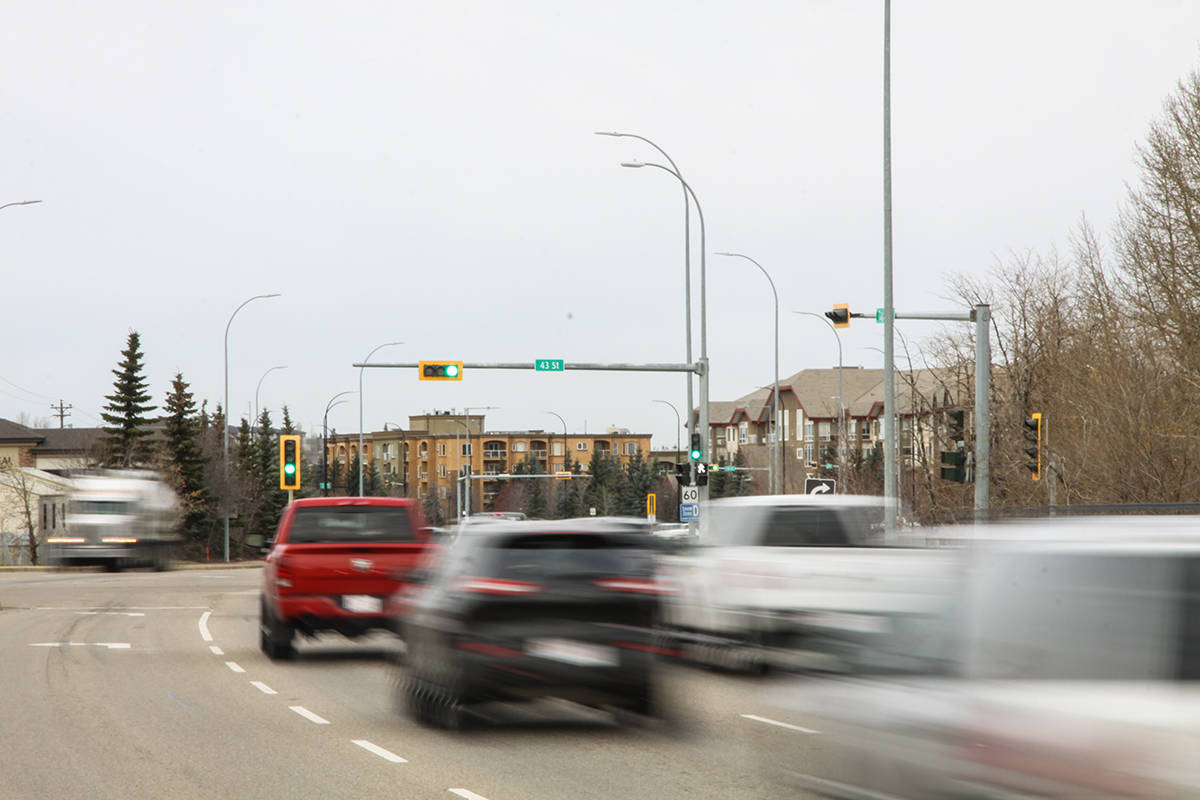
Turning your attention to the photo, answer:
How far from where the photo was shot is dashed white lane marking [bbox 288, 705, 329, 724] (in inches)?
469

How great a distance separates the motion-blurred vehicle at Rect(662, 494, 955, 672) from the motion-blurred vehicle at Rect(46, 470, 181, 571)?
37.8 metres

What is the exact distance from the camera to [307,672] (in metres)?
15.8

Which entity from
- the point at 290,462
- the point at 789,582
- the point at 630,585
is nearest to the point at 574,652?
the point at 630,585

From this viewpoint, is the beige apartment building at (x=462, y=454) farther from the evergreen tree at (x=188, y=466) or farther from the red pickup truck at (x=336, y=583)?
the red pickup truck at (x=336, y=583)

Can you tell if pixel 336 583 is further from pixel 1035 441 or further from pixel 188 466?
pixel 188 466

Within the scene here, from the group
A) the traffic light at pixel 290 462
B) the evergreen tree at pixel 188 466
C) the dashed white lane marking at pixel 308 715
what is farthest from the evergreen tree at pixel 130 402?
the dashed white lane marking at pixel 308 715

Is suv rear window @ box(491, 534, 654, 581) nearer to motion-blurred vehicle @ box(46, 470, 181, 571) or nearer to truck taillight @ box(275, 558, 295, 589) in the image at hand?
truck taillight @ box(275, 558, 295, 589)

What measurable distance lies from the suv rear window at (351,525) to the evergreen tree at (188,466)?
63803 millimetres

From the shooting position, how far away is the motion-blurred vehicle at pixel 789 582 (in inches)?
492

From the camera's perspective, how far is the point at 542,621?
426 inches

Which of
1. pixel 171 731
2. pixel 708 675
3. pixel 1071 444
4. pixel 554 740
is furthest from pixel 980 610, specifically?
pixel 1071 444

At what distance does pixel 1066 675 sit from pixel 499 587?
19.9 feet

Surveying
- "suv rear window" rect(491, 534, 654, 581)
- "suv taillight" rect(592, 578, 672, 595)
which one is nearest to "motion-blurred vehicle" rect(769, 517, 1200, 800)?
"suv taillight" rect(592, 578, 672, 595)

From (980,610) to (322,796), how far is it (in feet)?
15.1
